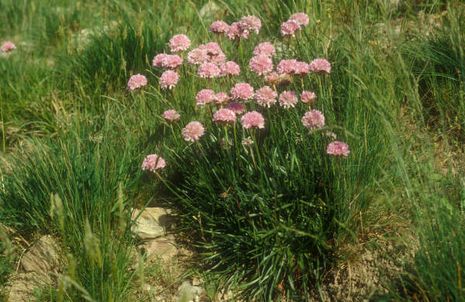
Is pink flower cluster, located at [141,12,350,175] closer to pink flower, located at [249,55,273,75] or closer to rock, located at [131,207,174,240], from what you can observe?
pink flower, located at [249,55,273,75]

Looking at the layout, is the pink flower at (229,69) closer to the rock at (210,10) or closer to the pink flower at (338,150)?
the pink flower at (338,150)

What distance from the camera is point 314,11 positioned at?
437 cm

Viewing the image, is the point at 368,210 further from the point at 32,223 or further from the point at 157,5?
the point at 157,5

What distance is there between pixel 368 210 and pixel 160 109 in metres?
1.46

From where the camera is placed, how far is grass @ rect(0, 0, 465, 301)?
285 cm

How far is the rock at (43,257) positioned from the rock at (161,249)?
1.54 feet

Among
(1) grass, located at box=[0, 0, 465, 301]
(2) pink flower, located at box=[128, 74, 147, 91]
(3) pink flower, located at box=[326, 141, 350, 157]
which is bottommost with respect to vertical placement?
(1) grass, located at box=[0, 0, 465, 301]

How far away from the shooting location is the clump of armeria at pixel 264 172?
3.09m

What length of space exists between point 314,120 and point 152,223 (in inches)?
44.9

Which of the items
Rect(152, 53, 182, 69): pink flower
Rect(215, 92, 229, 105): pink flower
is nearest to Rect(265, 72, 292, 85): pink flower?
Rect(215, 92, 229, 105): pink flower

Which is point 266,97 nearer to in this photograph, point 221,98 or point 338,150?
point 221,98

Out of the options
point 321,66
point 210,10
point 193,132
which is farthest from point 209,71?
point 210,10

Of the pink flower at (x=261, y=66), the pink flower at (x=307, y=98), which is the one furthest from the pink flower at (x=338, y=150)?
the pink flower at (x=261, y=66)

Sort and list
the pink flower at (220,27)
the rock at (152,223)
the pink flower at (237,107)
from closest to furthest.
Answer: the pink flower at (237,107) < the rock at (152,223) < the pink flower at (220,27)
